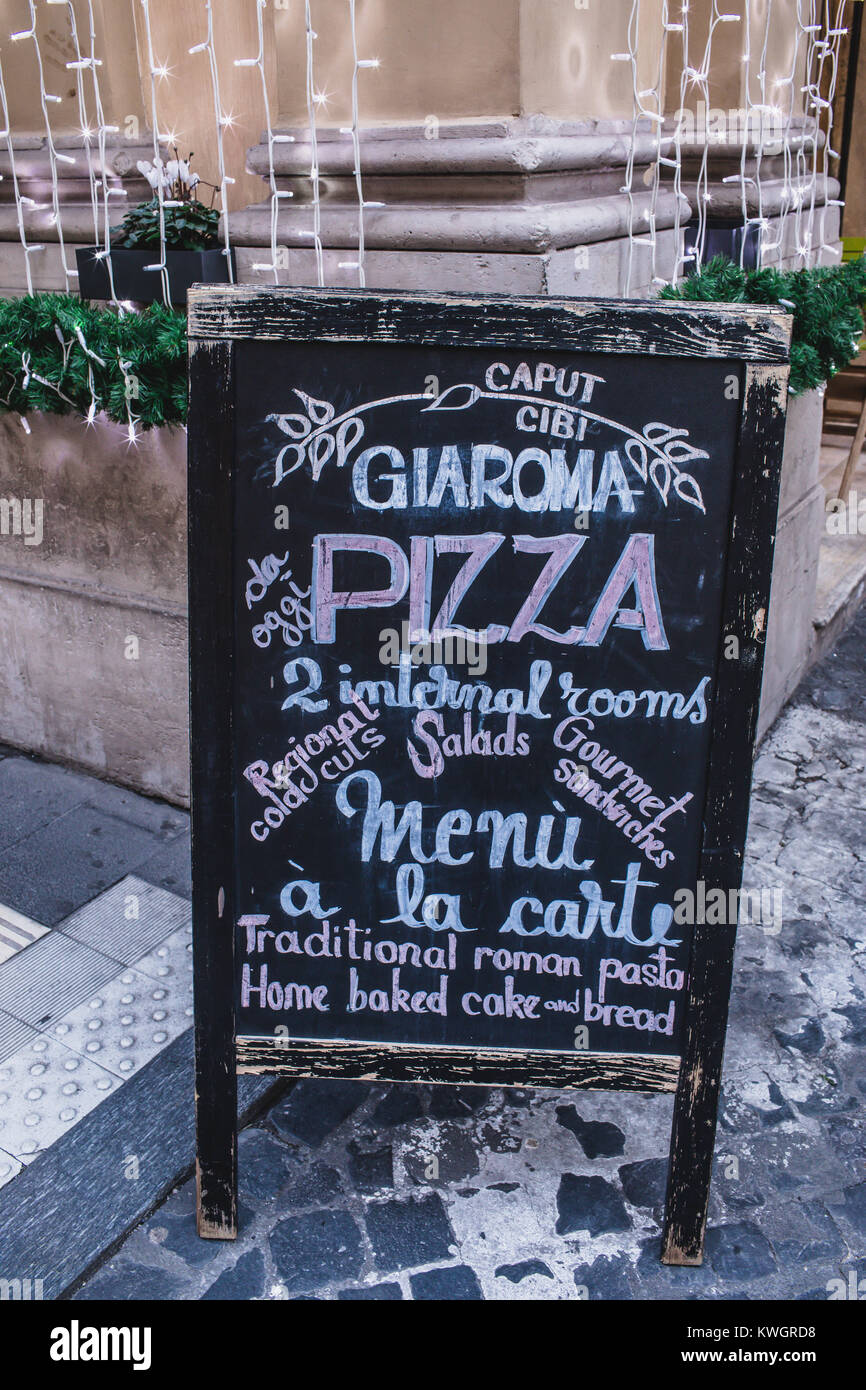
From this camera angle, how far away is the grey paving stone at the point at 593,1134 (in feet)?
9.95

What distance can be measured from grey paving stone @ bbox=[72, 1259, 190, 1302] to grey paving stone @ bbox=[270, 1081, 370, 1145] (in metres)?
0.52

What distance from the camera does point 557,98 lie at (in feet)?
11.1

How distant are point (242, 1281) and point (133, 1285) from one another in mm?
259

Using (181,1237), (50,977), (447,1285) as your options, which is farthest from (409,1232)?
(50,977)

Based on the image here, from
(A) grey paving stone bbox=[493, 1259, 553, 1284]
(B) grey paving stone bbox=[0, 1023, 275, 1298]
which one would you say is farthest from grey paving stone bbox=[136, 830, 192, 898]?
(A) grey paving stone bbox=[493, 1259, 553, 1284]

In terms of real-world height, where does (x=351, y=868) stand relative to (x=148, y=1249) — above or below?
above

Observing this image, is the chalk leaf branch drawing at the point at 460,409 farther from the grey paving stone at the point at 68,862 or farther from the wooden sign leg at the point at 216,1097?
the grey paving stone at the point at 68,862

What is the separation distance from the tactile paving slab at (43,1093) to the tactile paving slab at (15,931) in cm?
49

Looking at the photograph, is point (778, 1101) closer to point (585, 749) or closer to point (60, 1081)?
point (585, 749)

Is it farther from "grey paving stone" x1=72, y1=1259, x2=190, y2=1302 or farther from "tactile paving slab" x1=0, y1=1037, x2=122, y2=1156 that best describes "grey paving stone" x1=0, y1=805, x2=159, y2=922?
"grey paving stone" x1=72, y1=1259, x2=190, y2=1302

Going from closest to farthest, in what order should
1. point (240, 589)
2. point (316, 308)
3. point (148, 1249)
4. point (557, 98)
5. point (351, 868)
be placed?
point (316, 308) < point (240, 589) < point (351, 868) < point (148, 1249) < point (557, 98)
